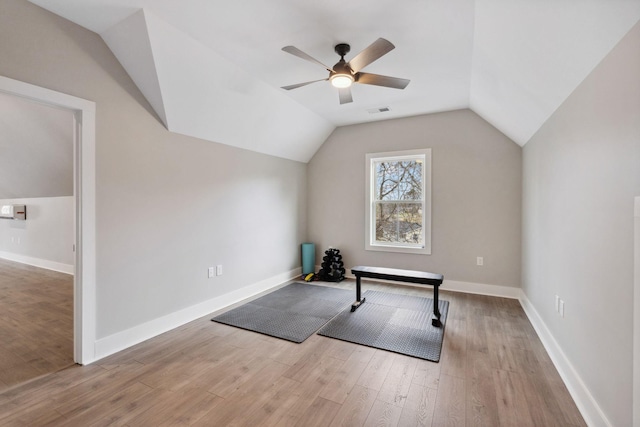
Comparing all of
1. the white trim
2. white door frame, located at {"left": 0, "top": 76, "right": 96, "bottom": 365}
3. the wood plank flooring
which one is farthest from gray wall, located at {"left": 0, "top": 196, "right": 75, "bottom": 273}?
the white trim

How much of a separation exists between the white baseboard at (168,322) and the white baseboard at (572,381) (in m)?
3.44

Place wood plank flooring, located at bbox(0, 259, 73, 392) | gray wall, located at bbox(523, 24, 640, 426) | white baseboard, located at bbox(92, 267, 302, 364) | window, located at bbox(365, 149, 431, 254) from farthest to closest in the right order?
window, located at bbox(365, 149, 431, 254) → white baseboard, located at bbox(92, 267, 302, 364) → wood plank flooring, located at bbox(0, 259, 73, 392) → gray wall, located at bbox(523, 24, 640, 426)

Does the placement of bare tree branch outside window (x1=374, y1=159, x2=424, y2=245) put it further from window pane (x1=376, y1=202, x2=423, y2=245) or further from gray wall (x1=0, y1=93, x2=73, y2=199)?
gray wall (x1=0, y1=93, x2=73, y2=199)

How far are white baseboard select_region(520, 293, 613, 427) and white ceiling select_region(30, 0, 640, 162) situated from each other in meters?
2.00

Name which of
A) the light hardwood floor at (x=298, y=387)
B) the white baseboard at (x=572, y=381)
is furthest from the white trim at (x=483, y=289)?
the light hardwood floor at (x=298, y=387)

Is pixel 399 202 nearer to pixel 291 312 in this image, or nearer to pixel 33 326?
pixel 291 312

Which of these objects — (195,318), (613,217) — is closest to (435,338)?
(613,217)

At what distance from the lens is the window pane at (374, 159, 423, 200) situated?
4.77m

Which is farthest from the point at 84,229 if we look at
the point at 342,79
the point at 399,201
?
the point at 399,201

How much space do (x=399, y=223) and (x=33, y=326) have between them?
16.1 feet

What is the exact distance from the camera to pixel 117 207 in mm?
2611

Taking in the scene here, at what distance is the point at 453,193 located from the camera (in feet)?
14.5

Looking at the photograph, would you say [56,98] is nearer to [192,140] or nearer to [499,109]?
[192,140]

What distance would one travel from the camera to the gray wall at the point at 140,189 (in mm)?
2156
